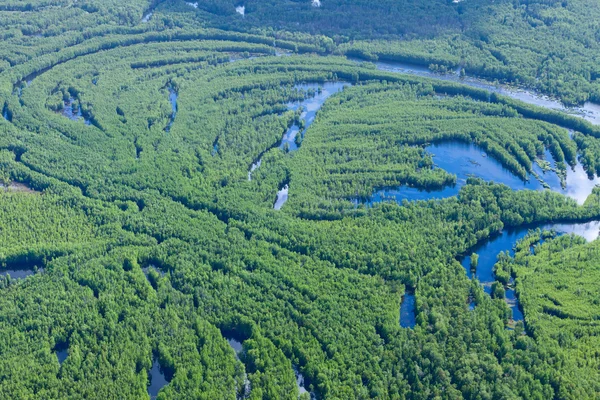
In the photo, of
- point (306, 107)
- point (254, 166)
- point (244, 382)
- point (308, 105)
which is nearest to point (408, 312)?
point (244, 382)

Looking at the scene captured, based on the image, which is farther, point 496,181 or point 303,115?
point 303,115

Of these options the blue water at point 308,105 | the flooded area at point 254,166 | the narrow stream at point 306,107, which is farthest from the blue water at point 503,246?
the blue water at point 308,105

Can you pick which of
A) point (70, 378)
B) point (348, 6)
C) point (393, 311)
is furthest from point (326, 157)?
point (348, 6)

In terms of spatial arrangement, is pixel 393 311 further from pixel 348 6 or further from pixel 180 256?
pixel 348 6

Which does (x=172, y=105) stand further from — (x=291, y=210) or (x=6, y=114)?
(x=291, y=210)

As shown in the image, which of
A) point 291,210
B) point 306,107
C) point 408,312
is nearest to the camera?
point 408,312

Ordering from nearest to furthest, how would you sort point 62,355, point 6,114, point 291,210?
point 62,355, point 291,210, point 6,114

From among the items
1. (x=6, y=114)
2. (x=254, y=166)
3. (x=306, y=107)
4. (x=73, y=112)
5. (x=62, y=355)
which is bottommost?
(x=62, y=355)
